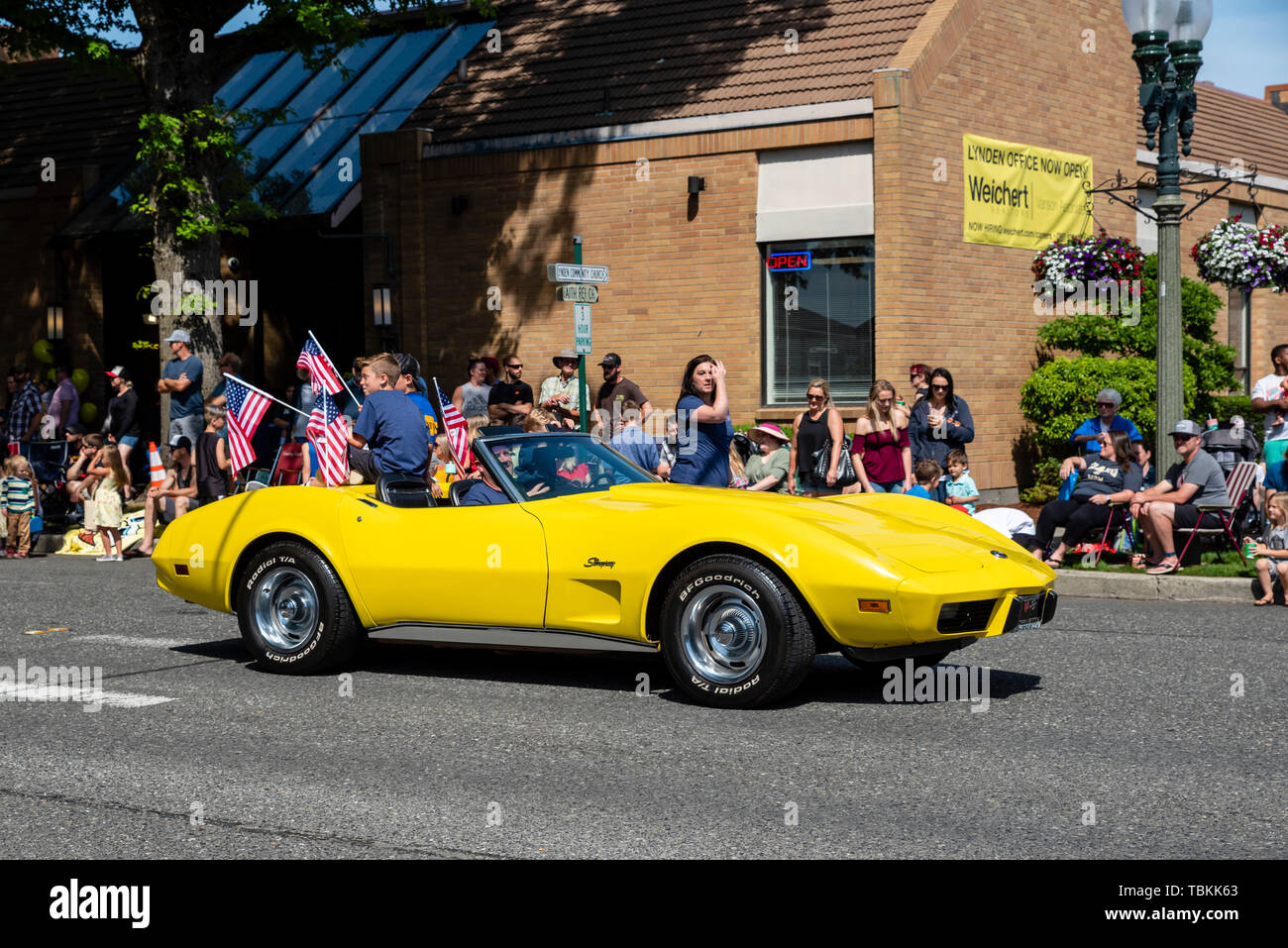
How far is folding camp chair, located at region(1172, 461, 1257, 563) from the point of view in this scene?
489 inches

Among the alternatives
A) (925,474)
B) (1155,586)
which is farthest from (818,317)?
(1155,586)

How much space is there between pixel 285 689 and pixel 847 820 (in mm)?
3794

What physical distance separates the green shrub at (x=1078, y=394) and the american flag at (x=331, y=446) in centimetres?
994

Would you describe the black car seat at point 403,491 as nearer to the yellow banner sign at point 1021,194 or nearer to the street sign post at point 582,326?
the street sign post at point 582,326

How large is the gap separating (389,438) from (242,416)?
3881mm

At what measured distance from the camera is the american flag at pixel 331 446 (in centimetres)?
1030

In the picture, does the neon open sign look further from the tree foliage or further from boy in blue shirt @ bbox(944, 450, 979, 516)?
boy in blue shirt @ bbox(944, 450, 979, 516)

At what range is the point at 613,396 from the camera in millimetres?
16250

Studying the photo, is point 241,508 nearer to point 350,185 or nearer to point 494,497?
point 494,497

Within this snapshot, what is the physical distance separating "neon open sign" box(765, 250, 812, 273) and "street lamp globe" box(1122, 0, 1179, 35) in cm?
621

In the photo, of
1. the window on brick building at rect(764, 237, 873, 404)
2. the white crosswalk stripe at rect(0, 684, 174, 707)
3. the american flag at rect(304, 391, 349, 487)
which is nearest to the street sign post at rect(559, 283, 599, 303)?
the window on brick building at rect(764, 237, 873, 404)

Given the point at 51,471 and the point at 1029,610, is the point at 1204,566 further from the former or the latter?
the point at 51,471

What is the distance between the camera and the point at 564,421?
50.9 ft

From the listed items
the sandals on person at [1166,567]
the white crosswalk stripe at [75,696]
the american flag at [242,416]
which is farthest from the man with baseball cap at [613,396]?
the white crosswalk stripe at [75,696]
